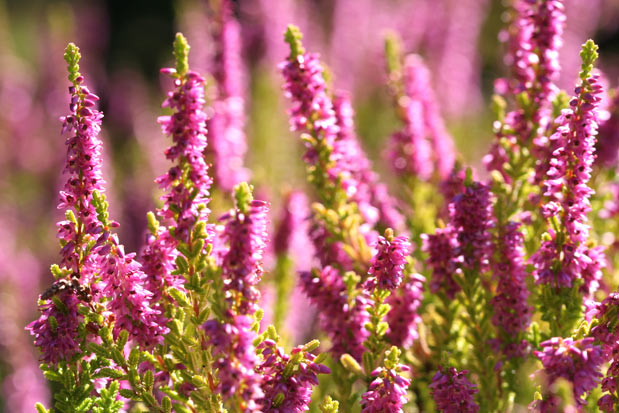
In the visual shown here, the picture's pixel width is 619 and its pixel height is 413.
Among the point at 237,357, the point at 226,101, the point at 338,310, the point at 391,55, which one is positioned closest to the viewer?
the point at 237,357

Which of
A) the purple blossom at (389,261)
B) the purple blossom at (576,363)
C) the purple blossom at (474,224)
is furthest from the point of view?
the purple blossom at (474,224)

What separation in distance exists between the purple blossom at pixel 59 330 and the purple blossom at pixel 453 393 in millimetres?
884

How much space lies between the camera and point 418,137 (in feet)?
9.48

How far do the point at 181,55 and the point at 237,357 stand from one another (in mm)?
714

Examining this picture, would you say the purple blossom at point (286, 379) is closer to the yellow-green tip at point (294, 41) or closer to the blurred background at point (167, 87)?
the yellow-green tip at point (294, 41)

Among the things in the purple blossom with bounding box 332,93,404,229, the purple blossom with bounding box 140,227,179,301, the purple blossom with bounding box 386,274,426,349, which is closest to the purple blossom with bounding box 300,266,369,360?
the purple blossom with bounding box 386,274,426,349

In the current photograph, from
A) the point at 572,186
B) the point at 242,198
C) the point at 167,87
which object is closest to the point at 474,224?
the point at 572,186

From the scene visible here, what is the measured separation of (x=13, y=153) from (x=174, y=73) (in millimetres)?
5184

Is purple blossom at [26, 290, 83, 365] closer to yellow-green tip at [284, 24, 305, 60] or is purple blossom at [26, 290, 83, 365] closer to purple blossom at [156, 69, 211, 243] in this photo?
purple blossom at [156, 69, 211, 243]

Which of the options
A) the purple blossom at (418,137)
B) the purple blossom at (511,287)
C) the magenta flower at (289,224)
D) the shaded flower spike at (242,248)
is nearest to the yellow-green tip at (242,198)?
the shaded flower spike at (242,248)

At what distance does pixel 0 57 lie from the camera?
6836 millimetres

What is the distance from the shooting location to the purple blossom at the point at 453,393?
159 cm

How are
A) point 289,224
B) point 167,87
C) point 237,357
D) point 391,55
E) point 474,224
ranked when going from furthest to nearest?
1. point 167,87
2. point 289,224
3. point 391,55
4. point 474,224
5. point 237,357

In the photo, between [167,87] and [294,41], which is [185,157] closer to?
[294,41]
